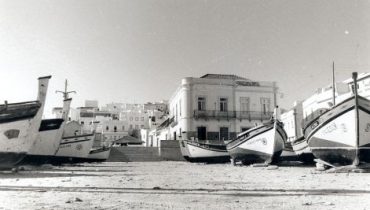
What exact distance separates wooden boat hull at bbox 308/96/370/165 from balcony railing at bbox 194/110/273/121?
71.7 feet

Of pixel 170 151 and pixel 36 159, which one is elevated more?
pixel 36 159

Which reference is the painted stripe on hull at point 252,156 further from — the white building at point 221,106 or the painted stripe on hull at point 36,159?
the white building at point 221,106

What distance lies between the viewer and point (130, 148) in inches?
1328

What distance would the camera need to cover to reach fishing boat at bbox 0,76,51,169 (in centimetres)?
1295

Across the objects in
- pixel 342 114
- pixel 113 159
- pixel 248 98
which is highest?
pixel 248 98

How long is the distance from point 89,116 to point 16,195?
76651 millimetres

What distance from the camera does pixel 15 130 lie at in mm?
13156

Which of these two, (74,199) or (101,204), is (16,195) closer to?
(74,199)

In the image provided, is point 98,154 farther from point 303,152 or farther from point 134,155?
point 303,152

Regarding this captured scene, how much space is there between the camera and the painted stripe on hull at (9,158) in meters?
13.1

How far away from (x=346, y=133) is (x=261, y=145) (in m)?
6.61

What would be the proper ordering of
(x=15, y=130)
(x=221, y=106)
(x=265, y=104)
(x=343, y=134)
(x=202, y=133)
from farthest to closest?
(x=265, y=104)
(x=221, y=106)
(x=202, y=133)
(x=15, y=130)
(x=343, y=134)

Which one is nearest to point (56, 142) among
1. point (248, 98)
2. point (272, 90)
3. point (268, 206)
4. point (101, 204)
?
point (101, 204)

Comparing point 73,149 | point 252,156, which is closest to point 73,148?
point 73,149
